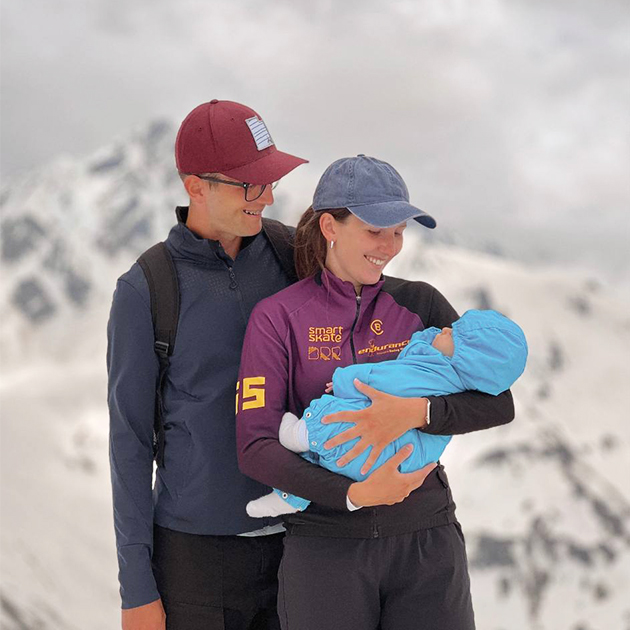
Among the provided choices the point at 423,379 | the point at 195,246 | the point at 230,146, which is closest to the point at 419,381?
the point at 423,379

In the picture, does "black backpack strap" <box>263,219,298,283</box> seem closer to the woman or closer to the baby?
the woman

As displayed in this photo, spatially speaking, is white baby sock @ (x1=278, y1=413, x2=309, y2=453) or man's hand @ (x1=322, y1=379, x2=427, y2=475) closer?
man's hand @ (x1=322, y1=379, x2=427, y2=475)

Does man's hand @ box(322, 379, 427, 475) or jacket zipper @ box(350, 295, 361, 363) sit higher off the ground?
jacket zipper @ box(350, 295, 361, 363)

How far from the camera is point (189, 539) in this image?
15.9ft

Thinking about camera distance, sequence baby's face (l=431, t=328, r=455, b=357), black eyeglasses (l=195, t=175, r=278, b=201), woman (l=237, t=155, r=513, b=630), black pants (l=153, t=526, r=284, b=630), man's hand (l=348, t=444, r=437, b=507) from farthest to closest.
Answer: black pants (l=153, t=526, r=284, b=630) < black eyeglasses (l=195, t=175, r=278, b=201) < baby's face (l=431, t=328, r=455, b=357) < woman (l=237, t=155, r=513, b=630) < man's hand (l=348, t=444, r=437, b=507)

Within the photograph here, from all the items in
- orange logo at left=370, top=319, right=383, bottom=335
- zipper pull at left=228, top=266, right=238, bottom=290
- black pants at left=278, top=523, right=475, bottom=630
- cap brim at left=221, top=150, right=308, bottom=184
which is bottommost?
black pants at left=278, top=523, right=475, bottom=630

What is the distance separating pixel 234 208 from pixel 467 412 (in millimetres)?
1840

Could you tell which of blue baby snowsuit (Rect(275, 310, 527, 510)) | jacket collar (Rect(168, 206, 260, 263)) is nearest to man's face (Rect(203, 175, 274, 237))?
jacket collar (Rect(168, 206, 260, 263))

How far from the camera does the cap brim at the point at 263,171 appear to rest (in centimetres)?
469

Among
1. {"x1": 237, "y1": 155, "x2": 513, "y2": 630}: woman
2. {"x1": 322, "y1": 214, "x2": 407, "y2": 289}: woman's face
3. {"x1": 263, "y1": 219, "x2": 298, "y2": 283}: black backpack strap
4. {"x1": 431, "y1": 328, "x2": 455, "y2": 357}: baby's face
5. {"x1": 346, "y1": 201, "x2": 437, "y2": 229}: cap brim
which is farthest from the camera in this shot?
{"x1": 263, "y1": 219, "x2": 298, "y2": 283}: black backpack strap

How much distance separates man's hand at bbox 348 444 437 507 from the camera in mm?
3848

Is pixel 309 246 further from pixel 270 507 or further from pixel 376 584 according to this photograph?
pixel 376 584

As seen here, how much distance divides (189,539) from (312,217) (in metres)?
2.07

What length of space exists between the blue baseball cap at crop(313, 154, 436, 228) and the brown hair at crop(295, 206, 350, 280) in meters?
0.13
